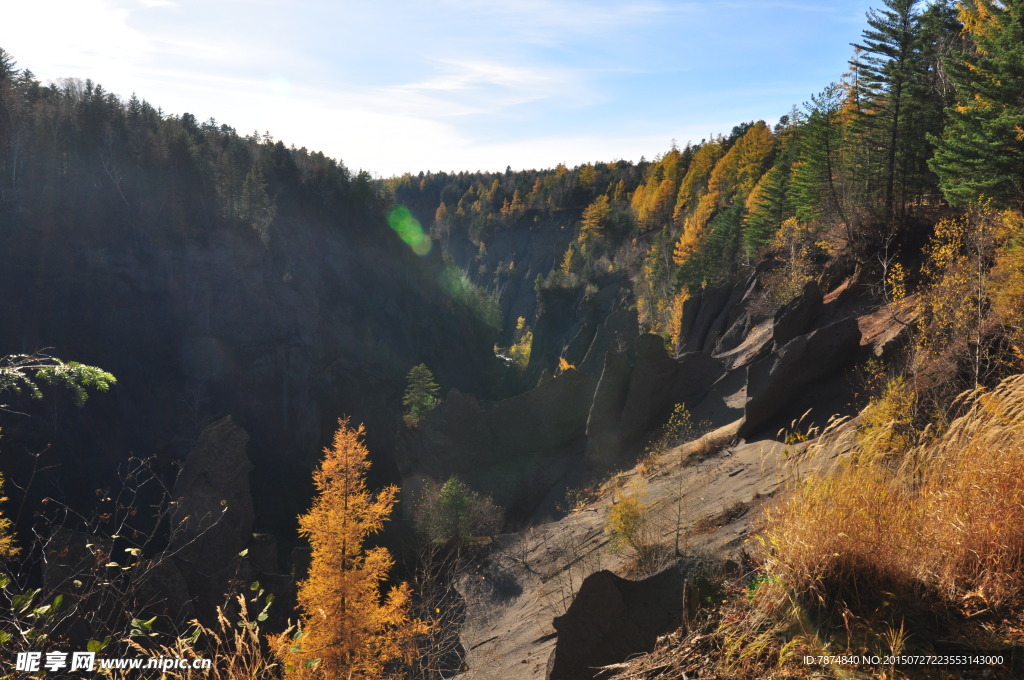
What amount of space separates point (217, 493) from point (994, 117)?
133ft

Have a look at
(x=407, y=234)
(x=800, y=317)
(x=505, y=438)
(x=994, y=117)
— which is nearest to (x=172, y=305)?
(x=505, y=438)

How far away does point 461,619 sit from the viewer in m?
25.2

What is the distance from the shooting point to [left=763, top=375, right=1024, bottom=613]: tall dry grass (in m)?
3.65

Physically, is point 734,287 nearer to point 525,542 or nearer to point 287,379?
point 525,542

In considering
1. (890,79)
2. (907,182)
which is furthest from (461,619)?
(890,79)

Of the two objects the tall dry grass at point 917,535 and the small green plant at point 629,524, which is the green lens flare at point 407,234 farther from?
the tall dry grass at point 917,535

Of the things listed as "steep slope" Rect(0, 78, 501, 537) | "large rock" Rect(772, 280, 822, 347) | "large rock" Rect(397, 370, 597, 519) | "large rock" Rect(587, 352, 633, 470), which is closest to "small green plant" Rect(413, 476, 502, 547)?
"large rock" Rect(397, 370, 597, 519)

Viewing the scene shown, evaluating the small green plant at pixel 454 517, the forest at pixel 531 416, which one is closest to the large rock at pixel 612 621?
the forest at pixel 531 416

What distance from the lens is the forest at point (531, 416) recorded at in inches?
156

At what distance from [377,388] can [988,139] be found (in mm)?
56431

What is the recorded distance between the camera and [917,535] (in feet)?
12.8

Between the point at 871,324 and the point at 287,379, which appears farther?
the point at 287,379

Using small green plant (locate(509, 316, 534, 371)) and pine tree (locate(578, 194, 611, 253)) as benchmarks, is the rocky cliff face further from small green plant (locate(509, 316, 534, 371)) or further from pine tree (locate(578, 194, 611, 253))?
pine tree (locate(578, 194, 611, 253))

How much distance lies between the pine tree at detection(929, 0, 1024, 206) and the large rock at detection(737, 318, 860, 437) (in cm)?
733
